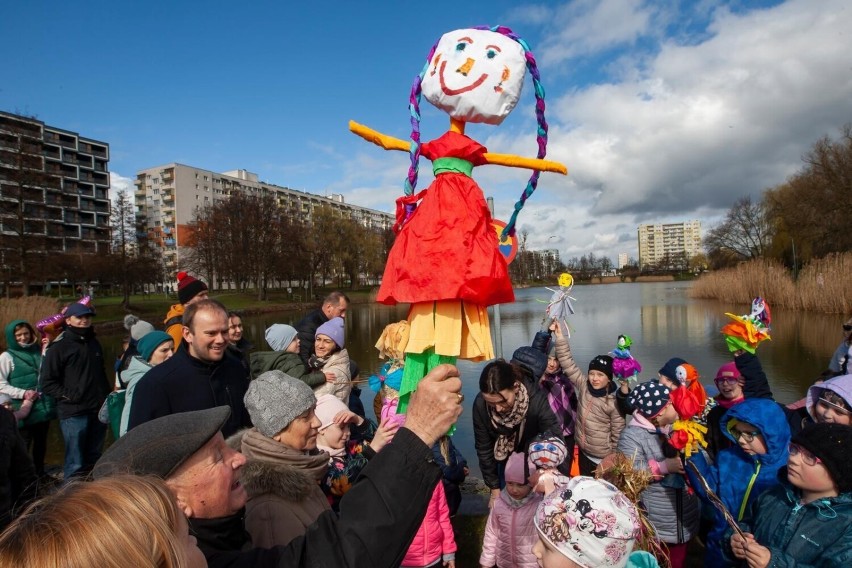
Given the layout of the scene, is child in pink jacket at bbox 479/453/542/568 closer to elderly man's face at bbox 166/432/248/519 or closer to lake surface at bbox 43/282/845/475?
elderly man's face at bbox 166/432/248/519

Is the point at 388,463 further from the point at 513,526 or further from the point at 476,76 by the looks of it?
the point at 513,526

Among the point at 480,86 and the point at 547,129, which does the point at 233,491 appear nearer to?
the point at 480,86

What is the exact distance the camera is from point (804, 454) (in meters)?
2.04

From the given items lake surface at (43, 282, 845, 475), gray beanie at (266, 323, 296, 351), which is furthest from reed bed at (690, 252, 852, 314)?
gray beanie at (266, 323, 296, 351)

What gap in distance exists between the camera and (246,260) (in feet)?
130

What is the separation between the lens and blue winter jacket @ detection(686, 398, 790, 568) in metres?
2.42

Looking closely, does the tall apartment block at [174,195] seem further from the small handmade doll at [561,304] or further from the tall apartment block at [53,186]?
the small handmade doll at [561,304]

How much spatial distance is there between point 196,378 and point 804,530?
320 centimetres

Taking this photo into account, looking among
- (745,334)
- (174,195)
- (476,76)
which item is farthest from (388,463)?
(174,195)

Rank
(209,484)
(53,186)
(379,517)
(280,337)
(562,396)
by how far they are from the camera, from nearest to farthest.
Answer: (379,517)
(209,484)
(280,337)
(562,396)
(53,186)

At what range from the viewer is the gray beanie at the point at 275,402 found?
198cm

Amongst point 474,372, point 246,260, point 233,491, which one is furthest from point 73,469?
point 246,260

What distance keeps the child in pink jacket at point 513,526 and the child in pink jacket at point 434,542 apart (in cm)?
28

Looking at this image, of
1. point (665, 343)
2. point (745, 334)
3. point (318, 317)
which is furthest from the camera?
point (665, 343)
